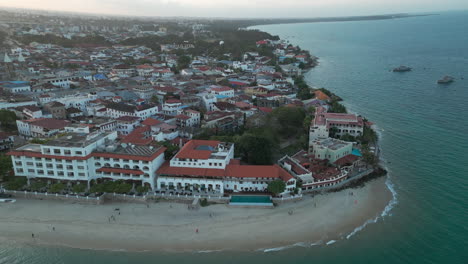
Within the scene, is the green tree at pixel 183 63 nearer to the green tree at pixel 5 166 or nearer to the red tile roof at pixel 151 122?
the red tile roof at pixel 151 122

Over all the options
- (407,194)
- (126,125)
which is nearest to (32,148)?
(126,125)

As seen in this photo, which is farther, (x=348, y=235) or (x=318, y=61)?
(x=318, y=61)

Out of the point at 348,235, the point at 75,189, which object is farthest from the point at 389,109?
the point at 75,189

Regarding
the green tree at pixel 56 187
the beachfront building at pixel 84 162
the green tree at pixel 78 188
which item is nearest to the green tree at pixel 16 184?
the beachfront building at pixel 84 162

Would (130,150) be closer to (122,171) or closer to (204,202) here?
(122,171)

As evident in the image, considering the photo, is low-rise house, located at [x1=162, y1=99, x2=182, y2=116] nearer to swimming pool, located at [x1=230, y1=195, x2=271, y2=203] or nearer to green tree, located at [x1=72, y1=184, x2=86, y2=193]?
green tree, located at [x1=72, y1=184, x2=86, y2=193]

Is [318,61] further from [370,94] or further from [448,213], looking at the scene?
[448,213]

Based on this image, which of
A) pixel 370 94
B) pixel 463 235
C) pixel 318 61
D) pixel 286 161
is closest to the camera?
pixel 463 235
